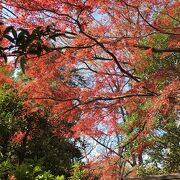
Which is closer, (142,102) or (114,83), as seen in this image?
(142,102)

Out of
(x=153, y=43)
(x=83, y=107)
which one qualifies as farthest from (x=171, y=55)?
(x=83, y=107)

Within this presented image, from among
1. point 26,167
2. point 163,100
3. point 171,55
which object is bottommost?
point 26,167

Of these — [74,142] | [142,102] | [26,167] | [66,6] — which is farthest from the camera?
[74,142]

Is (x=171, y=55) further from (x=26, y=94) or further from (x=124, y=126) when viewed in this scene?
(x=26, y=94)

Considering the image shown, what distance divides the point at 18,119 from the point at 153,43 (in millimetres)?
6181

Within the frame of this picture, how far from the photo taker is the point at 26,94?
498 inches

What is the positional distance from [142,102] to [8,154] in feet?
21.9

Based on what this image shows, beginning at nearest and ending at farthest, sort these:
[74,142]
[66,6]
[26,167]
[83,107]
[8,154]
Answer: [26,167] < [66,6] < [83,107] < [8,154] < [74,142]

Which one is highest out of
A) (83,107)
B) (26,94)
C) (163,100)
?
(26,94)

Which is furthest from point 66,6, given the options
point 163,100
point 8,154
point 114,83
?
point 8,154

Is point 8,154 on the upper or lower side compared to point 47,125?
lower

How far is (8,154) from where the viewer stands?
47.1ft

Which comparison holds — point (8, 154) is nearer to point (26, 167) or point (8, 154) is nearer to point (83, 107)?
point (83, 107)

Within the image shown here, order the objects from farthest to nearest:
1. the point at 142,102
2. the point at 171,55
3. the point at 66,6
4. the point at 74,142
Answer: the point at 74,142 → the point at 171,55 → the point at 142,102 → the point at 66,6
